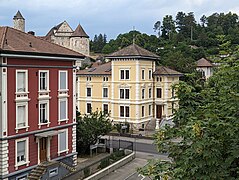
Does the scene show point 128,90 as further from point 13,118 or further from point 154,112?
point 13,118

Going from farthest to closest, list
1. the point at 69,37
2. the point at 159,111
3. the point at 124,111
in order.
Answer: the point at 69,37 → the point at 159,111 → the point at 124,111

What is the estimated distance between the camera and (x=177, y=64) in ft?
199

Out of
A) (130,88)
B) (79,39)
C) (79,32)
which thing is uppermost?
(79,32)

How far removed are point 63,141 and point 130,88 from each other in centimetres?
1966

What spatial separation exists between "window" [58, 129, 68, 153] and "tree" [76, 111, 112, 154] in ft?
12.2

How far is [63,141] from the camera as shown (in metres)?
26.1

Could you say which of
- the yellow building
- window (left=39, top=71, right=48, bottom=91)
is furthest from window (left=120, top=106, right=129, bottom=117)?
window (left=39, top=71, right=48, bottom=91)

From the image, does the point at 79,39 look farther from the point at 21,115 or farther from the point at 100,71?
the point at 21,115

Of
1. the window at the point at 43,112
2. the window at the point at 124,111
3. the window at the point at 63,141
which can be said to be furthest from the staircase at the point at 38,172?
the window at the point at 124,111

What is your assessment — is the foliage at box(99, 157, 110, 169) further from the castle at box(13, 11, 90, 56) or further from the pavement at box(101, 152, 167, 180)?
the castle at box(13, 11, 90, 56)

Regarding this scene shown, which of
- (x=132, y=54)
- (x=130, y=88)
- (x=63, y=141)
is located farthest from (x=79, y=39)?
(x=63, y=141)

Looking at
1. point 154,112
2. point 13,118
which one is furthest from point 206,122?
point 154,112

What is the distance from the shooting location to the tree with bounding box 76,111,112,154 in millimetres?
30156

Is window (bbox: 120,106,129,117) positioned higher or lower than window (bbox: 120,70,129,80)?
lower
